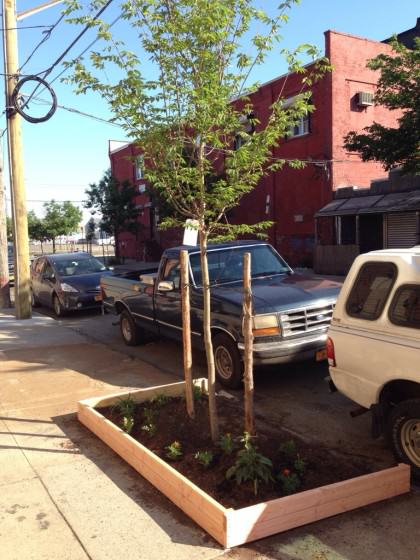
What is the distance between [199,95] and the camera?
12.7ft

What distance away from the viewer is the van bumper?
5.96m

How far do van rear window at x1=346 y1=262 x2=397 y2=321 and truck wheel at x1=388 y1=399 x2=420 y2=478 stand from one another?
732mm

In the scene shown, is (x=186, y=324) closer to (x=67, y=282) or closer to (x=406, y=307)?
(x=406, y=307)

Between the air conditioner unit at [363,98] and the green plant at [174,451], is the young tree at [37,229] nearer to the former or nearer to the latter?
the air conditioner unit at [363,98]

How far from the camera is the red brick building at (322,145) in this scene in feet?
73.8

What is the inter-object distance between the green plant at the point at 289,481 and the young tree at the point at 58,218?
153ft

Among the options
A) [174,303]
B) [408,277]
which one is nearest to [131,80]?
[408,277]

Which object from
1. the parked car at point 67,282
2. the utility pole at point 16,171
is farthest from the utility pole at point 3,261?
the utility pole at point 16,171

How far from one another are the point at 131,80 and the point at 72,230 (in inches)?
1854

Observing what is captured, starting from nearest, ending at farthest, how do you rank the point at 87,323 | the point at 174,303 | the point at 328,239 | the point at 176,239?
the point at 174,303, the point at 87,323, the point at 328,239, the point at 176,239

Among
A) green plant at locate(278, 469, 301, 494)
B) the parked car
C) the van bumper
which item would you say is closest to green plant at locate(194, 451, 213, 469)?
green plant at locate(278, 469, 301, 494)

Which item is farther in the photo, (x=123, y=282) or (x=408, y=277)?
(x=123, y=282)

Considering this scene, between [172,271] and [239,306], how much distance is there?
211 cm

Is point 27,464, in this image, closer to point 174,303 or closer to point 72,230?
point 174,303
